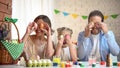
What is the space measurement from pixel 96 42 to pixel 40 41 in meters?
0.51

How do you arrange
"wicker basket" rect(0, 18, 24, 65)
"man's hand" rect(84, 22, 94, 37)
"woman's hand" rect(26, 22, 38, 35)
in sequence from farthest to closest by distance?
"man's hand" rect(84, 22, 94, 37) → "woman's hand" rect(26, 22, 38, 35) → "wicker basket" rect(0, 18, 24, 65)

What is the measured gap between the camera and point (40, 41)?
6.89 ft

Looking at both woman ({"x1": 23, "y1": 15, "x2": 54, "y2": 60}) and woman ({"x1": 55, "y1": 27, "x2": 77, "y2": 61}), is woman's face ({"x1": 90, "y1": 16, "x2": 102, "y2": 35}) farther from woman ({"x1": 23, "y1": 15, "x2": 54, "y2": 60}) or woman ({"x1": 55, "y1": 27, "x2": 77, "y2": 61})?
woman ({"x1": 23, "y1": 15, "x2": 54, "y2": 60})

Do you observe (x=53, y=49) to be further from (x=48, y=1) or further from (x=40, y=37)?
(x=48, y=1)

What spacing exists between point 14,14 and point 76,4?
1722 millimetres

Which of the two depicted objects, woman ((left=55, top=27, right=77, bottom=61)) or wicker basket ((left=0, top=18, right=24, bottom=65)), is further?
woman ((left=55, top=27, right=77, bottom=61))

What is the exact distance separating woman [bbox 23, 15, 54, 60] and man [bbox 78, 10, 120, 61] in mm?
296

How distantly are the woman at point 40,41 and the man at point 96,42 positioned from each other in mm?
296

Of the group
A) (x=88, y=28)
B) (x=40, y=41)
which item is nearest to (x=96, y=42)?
(x=88, y=28)

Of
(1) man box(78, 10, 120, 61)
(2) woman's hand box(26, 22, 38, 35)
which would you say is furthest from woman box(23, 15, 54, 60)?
(1) man box(78, 10, 120, 61)

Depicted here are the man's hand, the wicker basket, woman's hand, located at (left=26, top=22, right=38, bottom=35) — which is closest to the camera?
the wicker basket

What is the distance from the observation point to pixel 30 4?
3.29 m

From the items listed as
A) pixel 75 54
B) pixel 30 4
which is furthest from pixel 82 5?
pixel 75 54

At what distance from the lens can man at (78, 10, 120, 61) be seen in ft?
6.72
